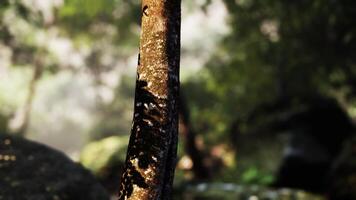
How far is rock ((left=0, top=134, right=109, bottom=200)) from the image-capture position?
4703 mm

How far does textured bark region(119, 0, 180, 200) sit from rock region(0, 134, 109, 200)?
2205 millimetres

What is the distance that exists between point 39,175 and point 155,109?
267 cm

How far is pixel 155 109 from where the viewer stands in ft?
9.47

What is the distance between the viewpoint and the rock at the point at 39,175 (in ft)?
15.4

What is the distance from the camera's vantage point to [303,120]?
13.2 meters

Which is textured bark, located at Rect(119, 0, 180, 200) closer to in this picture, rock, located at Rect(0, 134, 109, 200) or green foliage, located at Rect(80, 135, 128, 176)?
rock, located at Rect(0, 134, 109, 200)

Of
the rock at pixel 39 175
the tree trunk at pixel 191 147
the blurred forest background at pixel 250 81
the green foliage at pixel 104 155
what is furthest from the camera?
the green foliage at pixel 104 155

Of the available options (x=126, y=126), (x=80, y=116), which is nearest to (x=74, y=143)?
(x=80, y=116)

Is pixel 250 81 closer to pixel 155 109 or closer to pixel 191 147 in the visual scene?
pixel 191 147

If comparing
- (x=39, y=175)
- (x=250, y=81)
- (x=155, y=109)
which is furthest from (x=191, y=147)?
→ (x=155, y=109)

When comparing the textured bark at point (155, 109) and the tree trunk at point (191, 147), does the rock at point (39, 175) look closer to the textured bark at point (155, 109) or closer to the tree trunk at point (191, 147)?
the textured bark at point (155, 109)

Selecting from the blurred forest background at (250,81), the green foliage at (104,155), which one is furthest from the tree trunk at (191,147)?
the green foliage at (104,155)

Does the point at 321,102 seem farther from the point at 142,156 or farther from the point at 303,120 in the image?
the point at 142,156

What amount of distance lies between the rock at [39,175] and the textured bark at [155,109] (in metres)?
2.20
